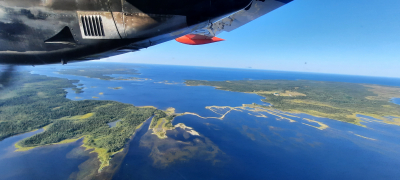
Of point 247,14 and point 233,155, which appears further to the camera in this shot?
point 233,155

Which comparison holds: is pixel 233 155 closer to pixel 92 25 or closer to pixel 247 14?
pixel 247 14

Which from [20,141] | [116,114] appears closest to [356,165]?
[116,114]

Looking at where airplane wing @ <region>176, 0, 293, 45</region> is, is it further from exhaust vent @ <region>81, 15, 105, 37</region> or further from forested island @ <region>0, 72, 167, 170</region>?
forested island @ <region>0, 72, 167, 170</region>

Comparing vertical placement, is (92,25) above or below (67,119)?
above

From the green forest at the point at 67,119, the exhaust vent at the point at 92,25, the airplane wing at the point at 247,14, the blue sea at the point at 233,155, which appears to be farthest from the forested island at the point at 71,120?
the airplane wing at the point at 247,14

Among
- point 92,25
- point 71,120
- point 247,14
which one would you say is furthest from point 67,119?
point 247,14

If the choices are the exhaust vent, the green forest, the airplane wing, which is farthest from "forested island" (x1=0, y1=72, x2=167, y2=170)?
the airplane wing
